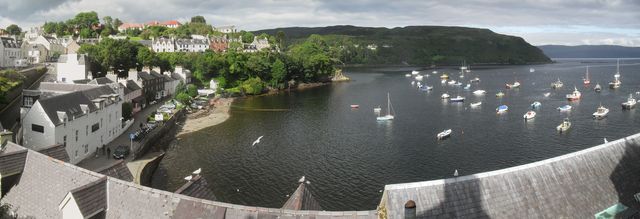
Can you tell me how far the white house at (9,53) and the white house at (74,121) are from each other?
156 ft

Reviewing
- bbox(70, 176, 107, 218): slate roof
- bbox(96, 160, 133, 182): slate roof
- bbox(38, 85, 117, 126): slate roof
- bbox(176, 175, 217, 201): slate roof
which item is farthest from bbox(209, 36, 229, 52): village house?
bbox(70, 176, 107, 218): slate roof

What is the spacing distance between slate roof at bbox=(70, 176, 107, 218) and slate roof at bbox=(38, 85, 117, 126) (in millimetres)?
24738

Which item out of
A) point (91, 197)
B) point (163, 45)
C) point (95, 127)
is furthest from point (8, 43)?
point (91, 197)

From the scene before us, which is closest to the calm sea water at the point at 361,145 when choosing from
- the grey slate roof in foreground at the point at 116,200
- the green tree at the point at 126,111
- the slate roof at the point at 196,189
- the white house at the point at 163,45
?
the green tree at the point at 126,111

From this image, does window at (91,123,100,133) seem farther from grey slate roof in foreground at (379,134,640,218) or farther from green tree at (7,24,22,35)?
green tree at (7,24,22,35)

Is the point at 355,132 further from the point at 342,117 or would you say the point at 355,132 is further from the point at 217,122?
the point at 217,122

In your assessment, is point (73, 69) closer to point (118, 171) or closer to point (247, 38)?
point (118, 171)

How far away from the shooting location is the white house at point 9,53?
289 feet

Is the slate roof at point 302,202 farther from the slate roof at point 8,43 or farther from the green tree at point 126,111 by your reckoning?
the slate roof at point 8,43

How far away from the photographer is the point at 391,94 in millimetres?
106062

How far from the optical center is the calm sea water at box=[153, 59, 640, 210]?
41.3 m

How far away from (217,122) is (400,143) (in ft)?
90.4

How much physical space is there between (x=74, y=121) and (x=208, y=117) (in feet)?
110

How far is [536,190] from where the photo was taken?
648 inches
